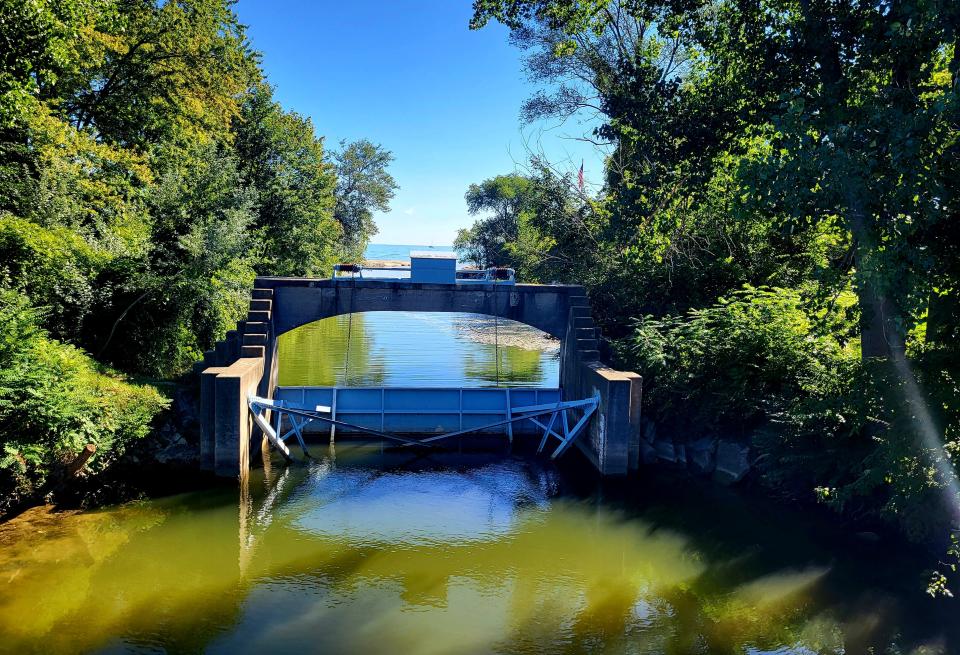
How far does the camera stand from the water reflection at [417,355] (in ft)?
92.8

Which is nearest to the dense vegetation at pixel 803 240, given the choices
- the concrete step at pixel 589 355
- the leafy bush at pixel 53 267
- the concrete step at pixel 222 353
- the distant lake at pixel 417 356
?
the concrete step at pixel 589 355

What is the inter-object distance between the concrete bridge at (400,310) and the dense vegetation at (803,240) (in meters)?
1.76

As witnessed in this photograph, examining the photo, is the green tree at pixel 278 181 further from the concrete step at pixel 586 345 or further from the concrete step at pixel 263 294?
the concrete step at pixel 586 345

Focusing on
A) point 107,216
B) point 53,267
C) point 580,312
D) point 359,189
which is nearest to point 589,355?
point 580,312

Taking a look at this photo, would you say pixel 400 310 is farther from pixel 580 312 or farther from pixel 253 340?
pixel 580 312

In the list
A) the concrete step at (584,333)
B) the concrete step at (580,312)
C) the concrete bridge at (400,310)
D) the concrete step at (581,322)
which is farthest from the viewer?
the concrete step at (580,312)

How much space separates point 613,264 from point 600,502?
10.5m

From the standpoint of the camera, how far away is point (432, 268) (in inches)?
768

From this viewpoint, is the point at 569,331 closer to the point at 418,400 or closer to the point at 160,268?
the point at 418,400

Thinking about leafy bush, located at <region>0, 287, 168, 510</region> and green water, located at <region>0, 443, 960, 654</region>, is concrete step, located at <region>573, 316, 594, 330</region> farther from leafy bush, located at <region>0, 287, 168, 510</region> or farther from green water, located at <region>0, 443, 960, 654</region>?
leafy bush, located at <region>0, 287, 168, 510</region>

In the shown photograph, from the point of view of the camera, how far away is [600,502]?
608 inches

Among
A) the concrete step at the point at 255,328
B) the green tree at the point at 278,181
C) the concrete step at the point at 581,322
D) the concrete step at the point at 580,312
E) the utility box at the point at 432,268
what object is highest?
the green tree at the point at 278,181

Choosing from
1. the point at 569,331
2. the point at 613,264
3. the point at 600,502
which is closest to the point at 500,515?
the point at 600,502

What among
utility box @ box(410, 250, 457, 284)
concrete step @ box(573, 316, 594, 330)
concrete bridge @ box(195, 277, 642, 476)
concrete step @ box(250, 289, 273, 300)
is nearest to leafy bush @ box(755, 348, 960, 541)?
concrete bridge @ box(195, 277, 642, 476)
